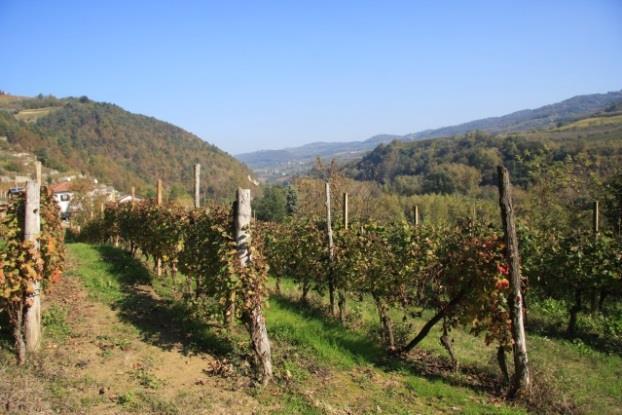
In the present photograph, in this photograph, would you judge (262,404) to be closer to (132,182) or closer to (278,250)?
(278,250)

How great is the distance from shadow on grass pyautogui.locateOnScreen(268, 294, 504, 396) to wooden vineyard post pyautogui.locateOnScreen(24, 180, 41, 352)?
3666 millimetres

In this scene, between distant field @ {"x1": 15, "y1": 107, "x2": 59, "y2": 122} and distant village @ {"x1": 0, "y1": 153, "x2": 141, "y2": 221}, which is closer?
distant village @ {"x1": 0, "y1": 153, "x2": 141, "y2": 221}

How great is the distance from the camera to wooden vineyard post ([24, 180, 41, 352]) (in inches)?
267

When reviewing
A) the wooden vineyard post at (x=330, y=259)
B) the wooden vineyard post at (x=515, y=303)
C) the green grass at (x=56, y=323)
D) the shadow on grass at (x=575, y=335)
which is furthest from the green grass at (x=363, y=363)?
the shadow on grass at (x=575, y=335)

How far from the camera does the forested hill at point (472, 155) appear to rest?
157ft

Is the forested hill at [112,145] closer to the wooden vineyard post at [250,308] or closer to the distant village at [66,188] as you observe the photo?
the distant village at [66,188]

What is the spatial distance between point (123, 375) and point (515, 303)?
215 inches

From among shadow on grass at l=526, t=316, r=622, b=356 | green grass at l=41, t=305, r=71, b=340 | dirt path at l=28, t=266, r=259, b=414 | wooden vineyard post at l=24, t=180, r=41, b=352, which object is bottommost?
shadow on grass at l=526, t=316, r=622, b=356

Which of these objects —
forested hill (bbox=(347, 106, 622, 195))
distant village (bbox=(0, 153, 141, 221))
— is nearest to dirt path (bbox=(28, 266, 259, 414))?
distant village (bbox=(0, 153, 141, 221))

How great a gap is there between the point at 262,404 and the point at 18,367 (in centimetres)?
326

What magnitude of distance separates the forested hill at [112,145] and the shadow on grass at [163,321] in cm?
7766

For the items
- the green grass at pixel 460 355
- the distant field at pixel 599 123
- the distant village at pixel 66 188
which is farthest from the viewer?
the distant field at pixel 599 123

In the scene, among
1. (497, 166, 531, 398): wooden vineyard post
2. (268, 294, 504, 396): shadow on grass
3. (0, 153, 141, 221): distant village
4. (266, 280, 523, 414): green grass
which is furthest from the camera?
(0, 153, 141, 221): distant village

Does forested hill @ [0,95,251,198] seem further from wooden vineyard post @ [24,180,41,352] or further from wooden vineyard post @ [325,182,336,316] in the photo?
wooden vineyard post @ [24,180,41,352]
